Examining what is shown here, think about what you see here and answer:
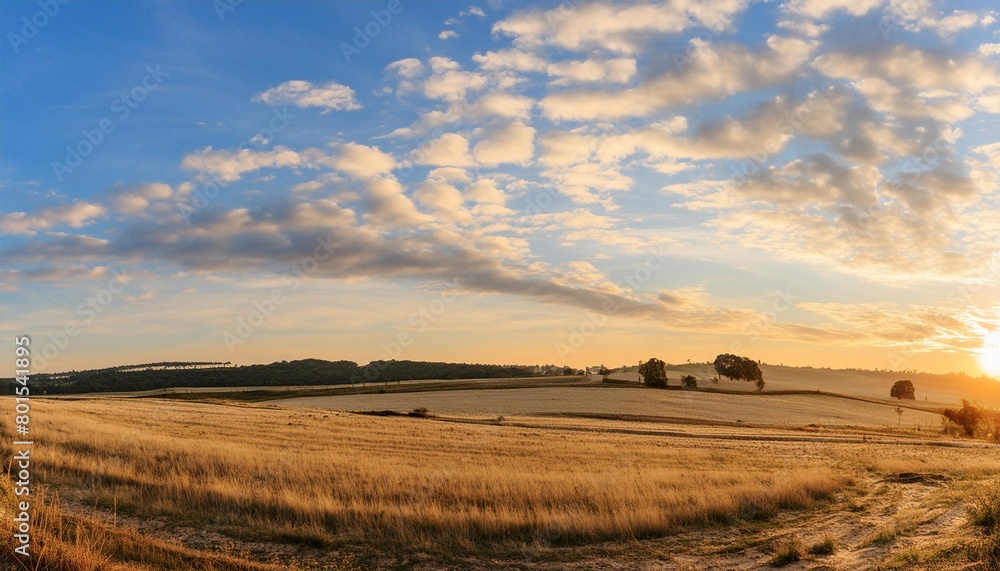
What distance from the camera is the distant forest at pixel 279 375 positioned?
147 m

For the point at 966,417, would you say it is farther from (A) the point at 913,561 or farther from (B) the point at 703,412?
(A) the point at 913,561

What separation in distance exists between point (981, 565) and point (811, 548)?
2.98 meters

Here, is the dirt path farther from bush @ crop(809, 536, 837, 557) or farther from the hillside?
the hillside

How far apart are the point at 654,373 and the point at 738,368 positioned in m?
38.9

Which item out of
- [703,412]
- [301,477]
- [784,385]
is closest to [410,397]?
[703,412]

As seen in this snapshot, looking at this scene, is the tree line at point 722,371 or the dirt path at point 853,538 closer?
the dirt path at point 853,538

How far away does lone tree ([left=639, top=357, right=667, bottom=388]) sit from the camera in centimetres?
11694

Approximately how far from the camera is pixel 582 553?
1286 cm

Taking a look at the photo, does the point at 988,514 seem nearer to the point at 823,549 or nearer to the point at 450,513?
the point at 823,549

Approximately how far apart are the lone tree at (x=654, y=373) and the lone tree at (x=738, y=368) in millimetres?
31918

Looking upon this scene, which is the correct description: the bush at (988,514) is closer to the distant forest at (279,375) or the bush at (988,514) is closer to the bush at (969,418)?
the bush at (969,418)

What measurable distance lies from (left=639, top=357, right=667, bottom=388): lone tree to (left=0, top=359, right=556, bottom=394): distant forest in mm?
43431

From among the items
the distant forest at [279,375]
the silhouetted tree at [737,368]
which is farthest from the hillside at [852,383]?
the distant forest at [279,375]

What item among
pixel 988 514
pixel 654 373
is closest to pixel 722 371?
pixel 654 373
